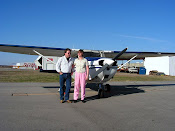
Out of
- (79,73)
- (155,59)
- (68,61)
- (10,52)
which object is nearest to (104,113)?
(79,73)

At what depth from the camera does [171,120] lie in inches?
175

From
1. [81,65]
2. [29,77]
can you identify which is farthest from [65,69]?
[29,77]

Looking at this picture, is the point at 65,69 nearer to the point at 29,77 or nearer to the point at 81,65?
the point at 81,65

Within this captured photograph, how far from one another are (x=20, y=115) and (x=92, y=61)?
3.71 m

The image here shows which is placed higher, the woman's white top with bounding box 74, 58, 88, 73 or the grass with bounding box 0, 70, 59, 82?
the woman's white top with bounding box 74, 58, 88, 73

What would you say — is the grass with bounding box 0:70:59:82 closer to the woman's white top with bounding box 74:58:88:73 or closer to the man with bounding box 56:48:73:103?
the man with bounding box 56:48:73:103

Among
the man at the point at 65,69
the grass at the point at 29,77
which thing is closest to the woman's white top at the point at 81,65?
the man at the point at 65,69

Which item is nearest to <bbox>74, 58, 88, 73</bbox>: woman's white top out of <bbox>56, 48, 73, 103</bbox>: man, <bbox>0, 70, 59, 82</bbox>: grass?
<bbox>56, 48, 73, 103</bbox>: man

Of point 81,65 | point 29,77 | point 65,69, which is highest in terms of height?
point 81,65

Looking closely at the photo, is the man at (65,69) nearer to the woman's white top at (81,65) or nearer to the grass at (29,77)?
the woman's white top at (81,65)

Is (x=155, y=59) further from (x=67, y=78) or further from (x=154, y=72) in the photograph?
(x=67, y=78)

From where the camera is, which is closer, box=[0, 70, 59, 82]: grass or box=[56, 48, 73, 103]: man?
box=[56, 48, 73, 103]: man

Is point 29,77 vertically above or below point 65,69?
below

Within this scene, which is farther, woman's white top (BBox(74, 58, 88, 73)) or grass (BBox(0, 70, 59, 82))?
grass (BBox(0, 70, 59, 82))
